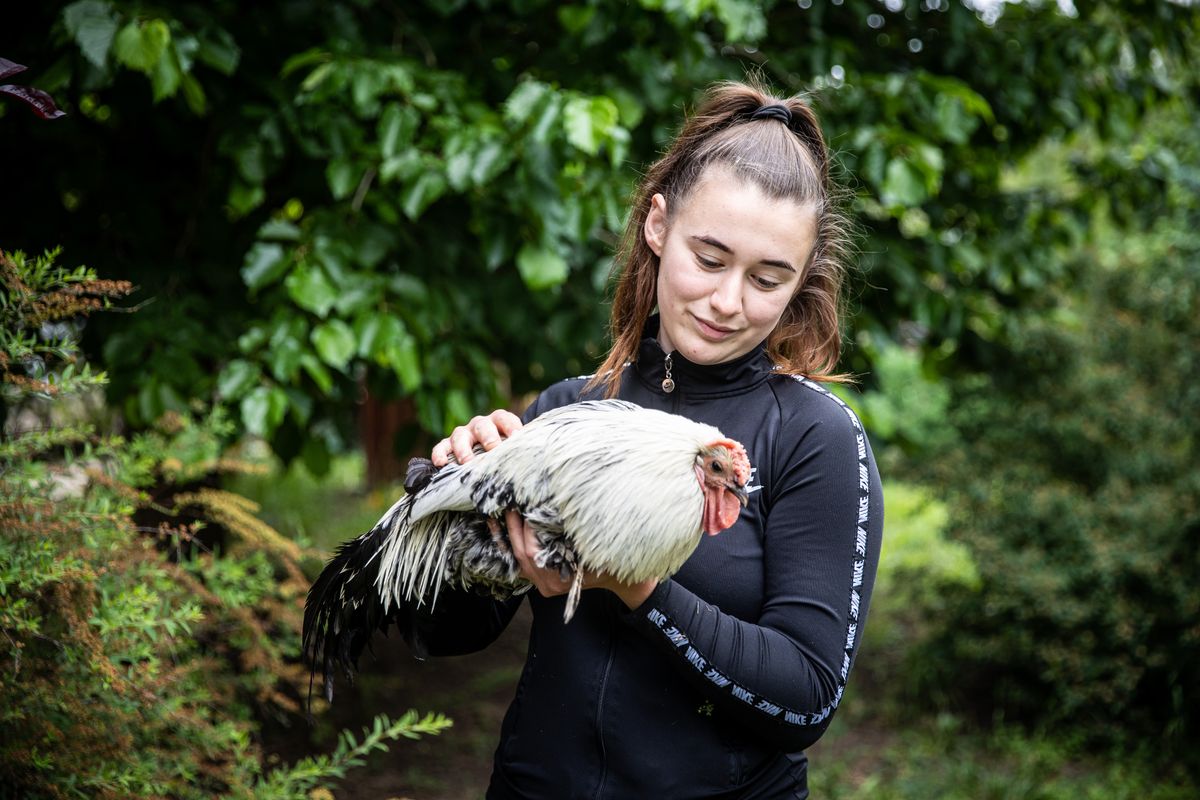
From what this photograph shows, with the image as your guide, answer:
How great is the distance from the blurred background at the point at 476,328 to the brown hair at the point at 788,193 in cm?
106

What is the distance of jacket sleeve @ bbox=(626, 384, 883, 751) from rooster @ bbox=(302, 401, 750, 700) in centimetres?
11

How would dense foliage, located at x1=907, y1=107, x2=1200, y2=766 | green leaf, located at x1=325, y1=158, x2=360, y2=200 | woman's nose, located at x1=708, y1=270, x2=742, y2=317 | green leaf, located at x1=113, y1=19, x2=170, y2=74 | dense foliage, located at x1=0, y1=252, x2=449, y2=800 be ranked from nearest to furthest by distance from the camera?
woman's nose, located at x1=708, y1=270, x2=742, y2=317 < dense foliage, located at x1=0, y1=252, x2=449, y2=800 < green leaf, located at x1=113, y1=19, x2=170, y2=74 < green leaf, located at x1=325, y1=158, x2=360, y2=200 < dense foliage, located at x1=907, y1=107, x2=1200, y2=766

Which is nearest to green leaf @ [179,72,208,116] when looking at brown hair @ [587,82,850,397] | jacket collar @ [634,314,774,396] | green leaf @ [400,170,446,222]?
green leaf @ [400,170,446,222]

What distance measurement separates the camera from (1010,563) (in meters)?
5.57

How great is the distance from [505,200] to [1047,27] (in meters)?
2.87

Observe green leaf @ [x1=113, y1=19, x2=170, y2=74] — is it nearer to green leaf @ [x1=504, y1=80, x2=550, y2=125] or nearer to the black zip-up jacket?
green leaf @ [x1=504, y1=80, x2=550, y2=125]

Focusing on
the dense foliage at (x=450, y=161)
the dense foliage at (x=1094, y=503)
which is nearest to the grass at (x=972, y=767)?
the dense foliage at (x=1094, y=503)

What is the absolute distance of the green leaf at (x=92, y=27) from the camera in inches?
117

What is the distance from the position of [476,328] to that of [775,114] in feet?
6.82

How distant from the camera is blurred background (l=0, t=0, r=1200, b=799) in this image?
277 centimetres

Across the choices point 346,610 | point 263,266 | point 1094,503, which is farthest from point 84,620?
point 1094,503

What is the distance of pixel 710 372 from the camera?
2037 mm

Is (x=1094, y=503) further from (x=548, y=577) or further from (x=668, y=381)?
(x=548, y=577)

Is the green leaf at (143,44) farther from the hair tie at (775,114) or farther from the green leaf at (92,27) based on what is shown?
the hair tie at (775,114)
